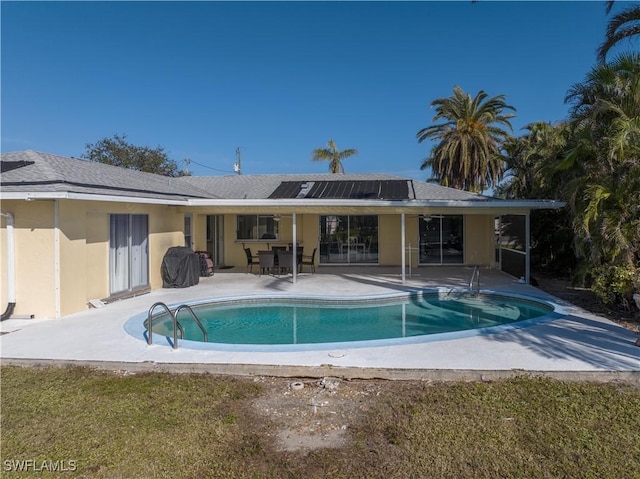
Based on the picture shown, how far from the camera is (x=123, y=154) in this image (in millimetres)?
41875

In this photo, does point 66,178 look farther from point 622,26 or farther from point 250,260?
point 622,26

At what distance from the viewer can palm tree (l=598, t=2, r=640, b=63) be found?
9617 mm

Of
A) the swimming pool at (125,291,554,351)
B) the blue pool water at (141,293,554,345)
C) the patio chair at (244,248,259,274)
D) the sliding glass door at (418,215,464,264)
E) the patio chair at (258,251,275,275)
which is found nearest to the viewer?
the swimming pool at (125,291,554,351)

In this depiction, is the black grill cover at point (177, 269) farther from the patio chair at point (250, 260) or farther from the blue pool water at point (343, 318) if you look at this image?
the patio chair at point (250, 260)

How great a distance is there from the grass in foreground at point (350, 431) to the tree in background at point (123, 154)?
133 feet

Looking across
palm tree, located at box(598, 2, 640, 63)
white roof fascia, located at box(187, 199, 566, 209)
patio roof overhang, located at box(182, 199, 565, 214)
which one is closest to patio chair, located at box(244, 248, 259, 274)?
patio roof overhang, located at box(182, 199, 565, 214)

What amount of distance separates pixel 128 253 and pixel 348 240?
31.3ft

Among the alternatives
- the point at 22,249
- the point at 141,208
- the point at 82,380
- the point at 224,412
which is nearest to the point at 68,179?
the point at 22,249

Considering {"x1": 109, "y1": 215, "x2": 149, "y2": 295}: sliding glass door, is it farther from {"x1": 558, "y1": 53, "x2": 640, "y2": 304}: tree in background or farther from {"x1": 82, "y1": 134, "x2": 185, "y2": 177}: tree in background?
{"x1": 82, "y1": 134, "x2": 185, "y2": 177}: tree in background

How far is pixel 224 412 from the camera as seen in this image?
456 cm

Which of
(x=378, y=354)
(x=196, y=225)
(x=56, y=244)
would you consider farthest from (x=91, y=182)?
(x=378, y=354)

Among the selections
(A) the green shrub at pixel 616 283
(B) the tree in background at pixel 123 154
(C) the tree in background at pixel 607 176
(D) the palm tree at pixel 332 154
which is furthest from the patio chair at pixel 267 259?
(B) the tree in background at pixel 123 154

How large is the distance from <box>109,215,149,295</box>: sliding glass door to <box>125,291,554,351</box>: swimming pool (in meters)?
2.29

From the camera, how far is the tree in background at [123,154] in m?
42.0
